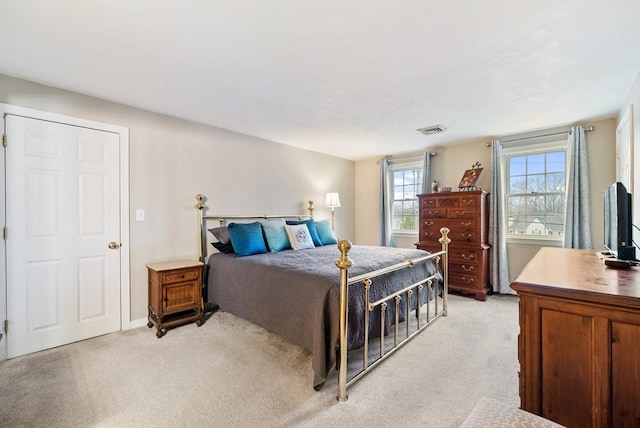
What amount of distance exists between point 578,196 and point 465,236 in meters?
1.38

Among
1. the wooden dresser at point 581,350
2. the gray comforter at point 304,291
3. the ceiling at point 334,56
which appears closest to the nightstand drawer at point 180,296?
the gray comforter at point 304,291

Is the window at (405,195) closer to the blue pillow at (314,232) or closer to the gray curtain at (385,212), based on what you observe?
the gray curtain at (385,212)

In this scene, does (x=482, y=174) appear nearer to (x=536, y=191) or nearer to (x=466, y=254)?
(x=536, y=191)

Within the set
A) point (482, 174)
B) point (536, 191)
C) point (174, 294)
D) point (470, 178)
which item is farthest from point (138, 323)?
point (536, 191)

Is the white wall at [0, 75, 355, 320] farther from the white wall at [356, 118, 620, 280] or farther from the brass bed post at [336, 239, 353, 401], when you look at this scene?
the brass bed post at [336, 239, 353, 401]

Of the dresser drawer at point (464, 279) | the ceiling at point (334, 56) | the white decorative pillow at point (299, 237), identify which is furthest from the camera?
the dresser drawer at point (464, 279)

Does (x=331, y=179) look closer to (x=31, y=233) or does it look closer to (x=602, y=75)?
(x=602, y=75)

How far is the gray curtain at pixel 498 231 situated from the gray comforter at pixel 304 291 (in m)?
1.63

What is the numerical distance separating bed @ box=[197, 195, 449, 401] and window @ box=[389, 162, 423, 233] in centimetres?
192

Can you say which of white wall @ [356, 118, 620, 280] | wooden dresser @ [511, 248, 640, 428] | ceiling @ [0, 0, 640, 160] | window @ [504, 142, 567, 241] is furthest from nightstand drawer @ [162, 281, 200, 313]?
window @ [504, 142, 567, 241]

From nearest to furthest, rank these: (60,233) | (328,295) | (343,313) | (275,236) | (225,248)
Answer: (343,313) → (328,295) → (60,233) → (225,248) → (275,236)

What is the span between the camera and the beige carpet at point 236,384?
1.68 meters

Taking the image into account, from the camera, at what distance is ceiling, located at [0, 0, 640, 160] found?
63.6 inches

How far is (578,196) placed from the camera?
357 cm
